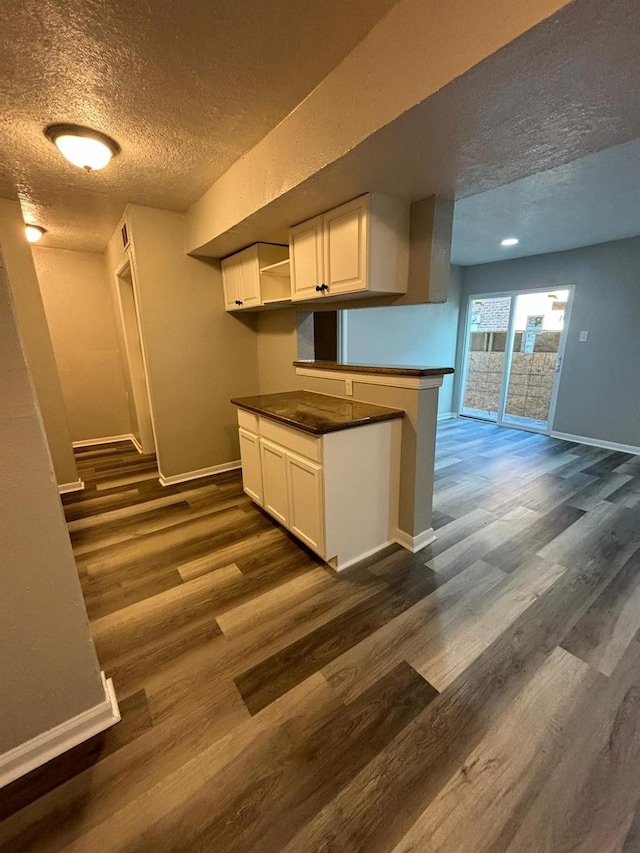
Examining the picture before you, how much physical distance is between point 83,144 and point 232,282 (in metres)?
1.44

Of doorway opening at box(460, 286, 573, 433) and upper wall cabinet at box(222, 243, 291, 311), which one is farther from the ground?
upper wall cabinet at box(222, 243, 291, 311)

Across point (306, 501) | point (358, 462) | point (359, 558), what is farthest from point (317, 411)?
point (359, 558)

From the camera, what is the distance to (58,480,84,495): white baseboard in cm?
327

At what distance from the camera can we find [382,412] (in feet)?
6.90

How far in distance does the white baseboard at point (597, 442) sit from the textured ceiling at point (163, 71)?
16.2 feet

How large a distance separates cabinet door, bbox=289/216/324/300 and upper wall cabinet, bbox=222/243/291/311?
23cm

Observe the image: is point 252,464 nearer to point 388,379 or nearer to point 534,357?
point 388,379

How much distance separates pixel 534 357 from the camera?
5066 mm

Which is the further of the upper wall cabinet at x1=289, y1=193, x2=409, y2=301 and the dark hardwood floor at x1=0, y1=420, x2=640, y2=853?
the upper wall cabinet at x1=289, y1=193, x2=409, y2=301

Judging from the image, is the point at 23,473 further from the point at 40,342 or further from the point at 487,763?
the point at 40,342

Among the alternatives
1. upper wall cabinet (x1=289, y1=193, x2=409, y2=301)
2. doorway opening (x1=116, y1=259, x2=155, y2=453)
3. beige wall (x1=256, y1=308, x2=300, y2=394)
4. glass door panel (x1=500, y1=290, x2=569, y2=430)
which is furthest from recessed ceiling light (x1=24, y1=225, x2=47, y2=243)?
glass door panel (x1=500, y1=290, x2=569, y2=430)

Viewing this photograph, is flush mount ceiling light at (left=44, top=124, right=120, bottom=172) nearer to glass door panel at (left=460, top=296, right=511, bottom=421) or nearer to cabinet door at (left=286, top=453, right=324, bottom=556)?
cabinet door at (left=286, top=453, right=324, bottom=556)

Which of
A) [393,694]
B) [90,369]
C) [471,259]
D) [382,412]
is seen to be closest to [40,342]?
[90,369]

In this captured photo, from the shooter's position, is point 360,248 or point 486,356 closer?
point 360,248
